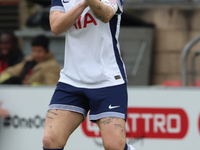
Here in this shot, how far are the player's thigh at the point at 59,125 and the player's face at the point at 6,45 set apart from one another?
11.1 ft

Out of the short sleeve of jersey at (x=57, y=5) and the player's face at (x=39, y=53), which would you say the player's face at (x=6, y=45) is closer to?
the player's face at (x=39, y=53)

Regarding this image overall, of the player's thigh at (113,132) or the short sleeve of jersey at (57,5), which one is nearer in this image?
the player's thigh at (113,132)

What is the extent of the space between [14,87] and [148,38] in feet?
12.1

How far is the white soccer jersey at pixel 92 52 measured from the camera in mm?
2750

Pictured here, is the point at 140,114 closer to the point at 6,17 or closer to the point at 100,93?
the point at 100,93

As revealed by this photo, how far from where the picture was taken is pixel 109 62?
2.79 m

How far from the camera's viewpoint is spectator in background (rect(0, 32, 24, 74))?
5816 millimetres

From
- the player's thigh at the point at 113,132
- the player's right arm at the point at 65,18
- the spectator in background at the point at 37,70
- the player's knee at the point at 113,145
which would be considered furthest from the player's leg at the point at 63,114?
the spectator in background at the point at 37,70

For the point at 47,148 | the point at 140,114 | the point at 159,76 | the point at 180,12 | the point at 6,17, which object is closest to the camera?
the point at 47,148

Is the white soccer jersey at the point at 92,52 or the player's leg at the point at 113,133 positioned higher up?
the white soccer jersey at the point at 92,52

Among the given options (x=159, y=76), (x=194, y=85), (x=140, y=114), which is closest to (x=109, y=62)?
(x=140, y=114)

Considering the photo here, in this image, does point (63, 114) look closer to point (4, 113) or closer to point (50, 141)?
point (50, 141)

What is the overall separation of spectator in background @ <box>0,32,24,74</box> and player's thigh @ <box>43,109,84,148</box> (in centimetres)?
312

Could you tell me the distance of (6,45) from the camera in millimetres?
6020
